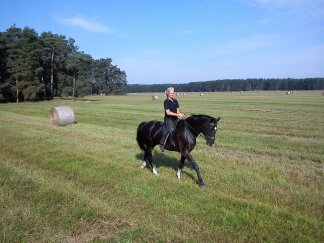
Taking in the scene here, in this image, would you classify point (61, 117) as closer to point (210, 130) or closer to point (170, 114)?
point (170, 114)

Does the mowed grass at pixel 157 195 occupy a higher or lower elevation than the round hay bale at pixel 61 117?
lower

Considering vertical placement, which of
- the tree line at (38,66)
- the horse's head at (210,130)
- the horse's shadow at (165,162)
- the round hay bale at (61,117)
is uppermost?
the tree line at (38,66)

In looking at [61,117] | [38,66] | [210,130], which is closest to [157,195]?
[210,130]

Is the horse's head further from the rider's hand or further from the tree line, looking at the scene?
the tree line

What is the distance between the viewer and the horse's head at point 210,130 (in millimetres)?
9758

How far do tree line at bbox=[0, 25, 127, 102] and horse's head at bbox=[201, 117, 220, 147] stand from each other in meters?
51.4

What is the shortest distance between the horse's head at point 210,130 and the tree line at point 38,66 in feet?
169

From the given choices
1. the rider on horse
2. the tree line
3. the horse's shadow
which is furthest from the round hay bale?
the tree line

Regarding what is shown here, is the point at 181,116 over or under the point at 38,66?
under

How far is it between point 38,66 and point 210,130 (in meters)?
57.0

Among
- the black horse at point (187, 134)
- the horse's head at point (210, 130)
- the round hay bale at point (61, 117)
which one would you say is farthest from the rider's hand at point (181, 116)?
the round hay bale at point (61, 117)

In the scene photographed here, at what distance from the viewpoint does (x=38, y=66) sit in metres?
60.5

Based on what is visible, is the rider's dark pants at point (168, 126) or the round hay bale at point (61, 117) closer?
the rider's dark pants at point (168, 126)

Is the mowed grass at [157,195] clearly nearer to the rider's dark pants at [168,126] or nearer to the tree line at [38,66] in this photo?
the rider's dark pants at [168,126]
